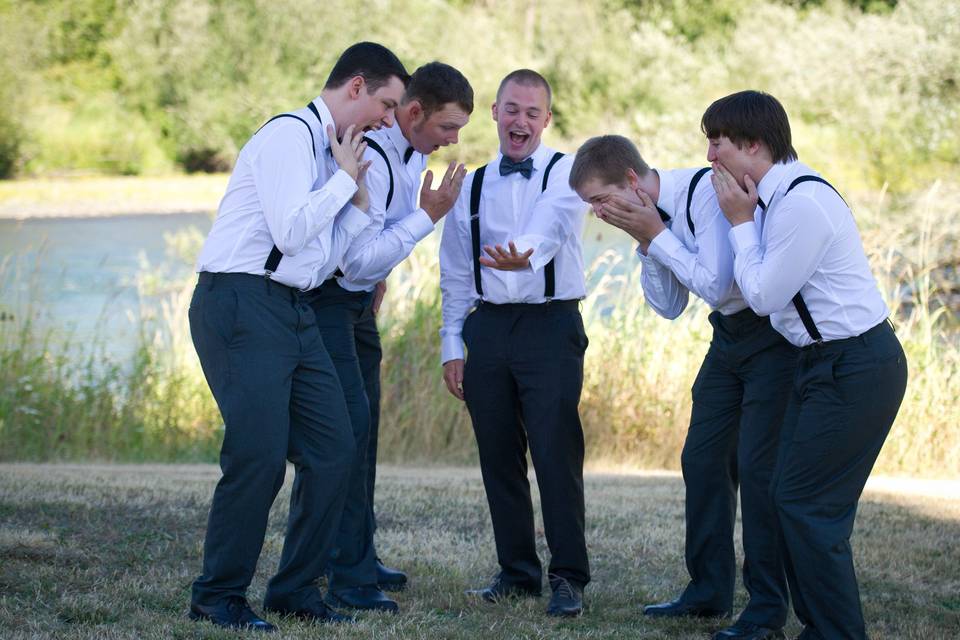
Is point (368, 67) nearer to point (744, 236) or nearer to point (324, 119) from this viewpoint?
point (324, 119)

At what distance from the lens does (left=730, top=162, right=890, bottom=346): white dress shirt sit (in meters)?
3.61

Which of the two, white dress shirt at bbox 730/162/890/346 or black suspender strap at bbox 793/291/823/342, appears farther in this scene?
black suspender strap at bbox 793/291/823/342

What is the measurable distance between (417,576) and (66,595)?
141cm

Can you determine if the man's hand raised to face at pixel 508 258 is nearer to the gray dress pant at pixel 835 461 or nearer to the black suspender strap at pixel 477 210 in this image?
the black suspender strap at pixel 477 210

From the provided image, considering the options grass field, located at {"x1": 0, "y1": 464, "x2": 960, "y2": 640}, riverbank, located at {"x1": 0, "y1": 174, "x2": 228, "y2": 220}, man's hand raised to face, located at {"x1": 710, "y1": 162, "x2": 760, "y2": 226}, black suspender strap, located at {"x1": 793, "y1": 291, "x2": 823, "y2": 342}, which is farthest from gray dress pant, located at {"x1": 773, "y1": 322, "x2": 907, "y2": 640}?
riverbank, located at {"x1": 0, "y1": 174, "x2": 228, "y2": 220}

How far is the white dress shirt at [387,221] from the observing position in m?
4.41

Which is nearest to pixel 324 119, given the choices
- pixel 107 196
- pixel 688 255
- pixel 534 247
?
pixel 534 247

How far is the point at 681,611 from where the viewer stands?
14.8ft

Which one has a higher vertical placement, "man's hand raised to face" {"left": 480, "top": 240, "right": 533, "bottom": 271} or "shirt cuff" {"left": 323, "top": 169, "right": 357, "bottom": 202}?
"shirt cuff" {"left": 323, "top": 169, "right": 357, "bottom": 202}

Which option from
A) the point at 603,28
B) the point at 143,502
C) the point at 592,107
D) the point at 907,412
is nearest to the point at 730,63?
the point at 592,107

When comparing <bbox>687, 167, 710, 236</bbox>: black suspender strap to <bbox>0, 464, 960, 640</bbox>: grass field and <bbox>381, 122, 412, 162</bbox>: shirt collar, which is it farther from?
<bbox>0, 464, 960, 640</bbox>: grass field

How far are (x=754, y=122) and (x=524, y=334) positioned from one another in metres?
1.23

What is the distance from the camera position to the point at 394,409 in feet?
30.1

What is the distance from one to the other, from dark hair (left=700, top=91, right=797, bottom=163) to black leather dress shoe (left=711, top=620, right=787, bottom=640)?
5.20ft
